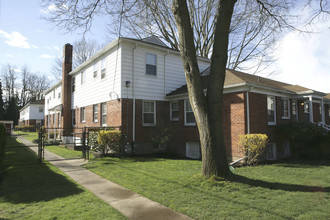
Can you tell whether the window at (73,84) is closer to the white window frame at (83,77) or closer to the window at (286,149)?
the white window frame at (83,77)

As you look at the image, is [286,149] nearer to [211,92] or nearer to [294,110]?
[294,110]

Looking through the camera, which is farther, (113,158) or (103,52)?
(103,52)

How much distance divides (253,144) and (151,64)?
768cm

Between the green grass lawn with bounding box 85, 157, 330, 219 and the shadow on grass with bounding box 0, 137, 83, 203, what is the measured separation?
1367 mm

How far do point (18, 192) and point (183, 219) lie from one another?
4389 mm

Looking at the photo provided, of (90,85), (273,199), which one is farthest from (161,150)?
(273,199)

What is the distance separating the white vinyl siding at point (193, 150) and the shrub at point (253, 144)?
3552 mm

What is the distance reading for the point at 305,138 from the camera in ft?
37.4

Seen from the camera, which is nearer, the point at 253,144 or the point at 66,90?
the point at 253,144

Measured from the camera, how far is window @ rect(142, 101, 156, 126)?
→ 13391 mm

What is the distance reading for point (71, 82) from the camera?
20422 mm

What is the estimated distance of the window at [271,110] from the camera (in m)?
12.0

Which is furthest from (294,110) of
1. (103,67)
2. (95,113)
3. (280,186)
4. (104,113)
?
(95,113)

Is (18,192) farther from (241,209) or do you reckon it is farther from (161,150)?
(161,150)
